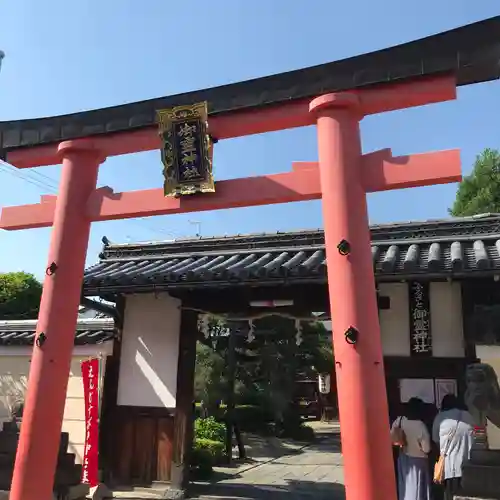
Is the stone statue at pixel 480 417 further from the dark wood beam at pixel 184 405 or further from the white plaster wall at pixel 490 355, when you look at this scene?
the dark wood beam at pixel 184 405

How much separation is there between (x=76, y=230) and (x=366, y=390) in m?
4.03

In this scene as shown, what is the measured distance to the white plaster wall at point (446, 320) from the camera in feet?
27.4

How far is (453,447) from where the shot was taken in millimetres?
6387

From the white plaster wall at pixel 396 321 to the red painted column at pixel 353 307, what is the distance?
3822 mm

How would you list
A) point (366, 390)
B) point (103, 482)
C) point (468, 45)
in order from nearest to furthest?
point (366, 390) < point (468, 45) < point (103, 482)

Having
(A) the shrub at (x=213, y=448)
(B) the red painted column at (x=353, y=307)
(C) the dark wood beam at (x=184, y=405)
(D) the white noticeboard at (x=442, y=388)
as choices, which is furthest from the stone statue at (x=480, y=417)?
(A) the shrub at (x=213, y=448)

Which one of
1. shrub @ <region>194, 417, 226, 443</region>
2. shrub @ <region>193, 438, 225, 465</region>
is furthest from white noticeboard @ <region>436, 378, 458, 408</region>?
shrub @ <region>194, 417, 226, 443</region>

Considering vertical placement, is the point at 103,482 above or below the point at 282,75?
below

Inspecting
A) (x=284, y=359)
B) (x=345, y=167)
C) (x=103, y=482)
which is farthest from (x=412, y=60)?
(x=284, y=359)

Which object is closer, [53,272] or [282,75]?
[282,75]

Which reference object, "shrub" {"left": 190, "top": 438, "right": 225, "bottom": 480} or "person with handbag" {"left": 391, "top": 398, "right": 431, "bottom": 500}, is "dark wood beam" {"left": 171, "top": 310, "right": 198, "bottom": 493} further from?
"person with handbag" {"left": 391, "top": 398, "right": 431, "bottom": 500}

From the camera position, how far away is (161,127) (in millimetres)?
6551

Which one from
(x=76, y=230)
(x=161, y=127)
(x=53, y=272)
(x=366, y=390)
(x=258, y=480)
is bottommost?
(x=258, y=480)

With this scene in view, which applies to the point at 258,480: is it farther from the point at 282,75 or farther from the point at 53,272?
the point at 282,75
